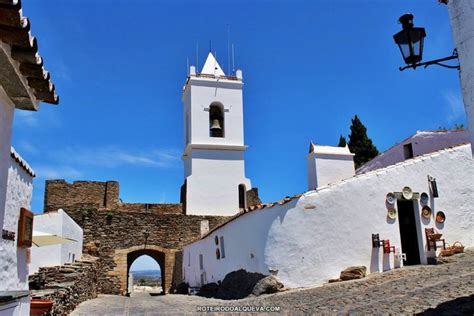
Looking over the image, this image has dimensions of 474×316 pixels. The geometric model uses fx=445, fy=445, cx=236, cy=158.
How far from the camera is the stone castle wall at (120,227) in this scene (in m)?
22.1

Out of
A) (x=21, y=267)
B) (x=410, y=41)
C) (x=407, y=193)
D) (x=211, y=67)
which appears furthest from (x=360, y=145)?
(x=21, y=267)

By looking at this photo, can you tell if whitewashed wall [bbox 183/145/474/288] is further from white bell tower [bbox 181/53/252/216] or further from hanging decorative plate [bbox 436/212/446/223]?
white bell tower [bbox 181/53/252/216]

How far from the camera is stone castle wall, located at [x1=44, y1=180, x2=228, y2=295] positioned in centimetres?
2208

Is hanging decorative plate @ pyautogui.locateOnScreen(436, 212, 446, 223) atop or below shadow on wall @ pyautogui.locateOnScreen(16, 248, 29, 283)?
atop

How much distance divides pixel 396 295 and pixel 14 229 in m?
6.57

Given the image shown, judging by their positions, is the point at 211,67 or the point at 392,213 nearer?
the point at 392,213

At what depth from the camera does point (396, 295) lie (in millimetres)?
8266

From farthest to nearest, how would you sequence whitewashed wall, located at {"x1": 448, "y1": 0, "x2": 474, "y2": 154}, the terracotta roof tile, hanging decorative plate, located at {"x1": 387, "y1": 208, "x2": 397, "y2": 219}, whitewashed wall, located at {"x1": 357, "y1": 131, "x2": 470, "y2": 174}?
whitewashed wall, located at {"x1": 357, "y1": 131, "x2": 470, "y2": 174} < hanging decorative plate, located at {"x1": 387, "y1": 208, "x2": 397, "y2": 219} < whitewashed wall, located at {"x1": 448, "y1": 0, "x2": 474, "y2": 154} < the terracotta roof tile

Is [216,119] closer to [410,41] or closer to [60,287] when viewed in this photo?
[60,287]

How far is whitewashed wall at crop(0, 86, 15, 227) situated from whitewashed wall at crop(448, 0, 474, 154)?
17.3 feet

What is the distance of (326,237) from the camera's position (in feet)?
39.7

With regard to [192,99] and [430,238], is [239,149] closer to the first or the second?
[192,99]

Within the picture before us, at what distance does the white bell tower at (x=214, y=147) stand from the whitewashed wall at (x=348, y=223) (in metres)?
11.4

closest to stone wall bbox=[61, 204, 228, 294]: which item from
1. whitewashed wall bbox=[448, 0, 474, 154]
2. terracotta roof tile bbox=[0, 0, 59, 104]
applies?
terracotta roof tile bbox=[0, 0, 59, 104]
